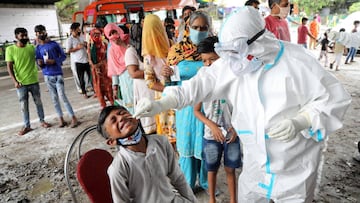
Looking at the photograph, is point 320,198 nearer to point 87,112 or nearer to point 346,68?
point 87,112

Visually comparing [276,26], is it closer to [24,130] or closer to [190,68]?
[190,68]

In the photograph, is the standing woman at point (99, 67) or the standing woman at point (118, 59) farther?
the standing woman at point (99, 67)

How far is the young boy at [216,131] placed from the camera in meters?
1.83


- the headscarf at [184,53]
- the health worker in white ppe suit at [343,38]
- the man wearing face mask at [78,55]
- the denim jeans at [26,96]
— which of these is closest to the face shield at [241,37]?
the headscarf at [184,53]

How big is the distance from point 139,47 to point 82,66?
3191mm

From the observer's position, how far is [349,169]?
2.76 meters

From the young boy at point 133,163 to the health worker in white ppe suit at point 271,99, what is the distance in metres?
0.22

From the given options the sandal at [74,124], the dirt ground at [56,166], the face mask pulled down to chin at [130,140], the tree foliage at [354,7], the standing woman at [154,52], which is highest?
the tree foliage at [354,7]

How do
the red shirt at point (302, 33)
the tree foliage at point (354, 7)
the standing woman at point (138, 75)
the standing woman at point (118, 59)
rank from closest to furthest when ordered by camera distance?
the standing woman at point (138, 75) → the standing woman at point (118, 59) → the red shirt at point (302, 33) → the tree foliage at point (354, 7)

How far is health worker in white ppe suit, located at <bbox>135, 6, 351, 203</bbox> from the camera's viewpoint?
120cm

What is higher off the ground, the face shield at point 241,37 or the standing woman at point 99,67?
the face shield at point 241,37

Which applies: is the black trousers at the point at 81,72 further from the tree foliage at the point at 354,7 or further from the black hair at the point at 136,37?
the tree foliage at the point at 354,7

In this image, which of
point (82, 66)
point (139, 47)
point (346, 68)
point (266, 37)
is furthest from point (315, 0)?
point (266, 37)

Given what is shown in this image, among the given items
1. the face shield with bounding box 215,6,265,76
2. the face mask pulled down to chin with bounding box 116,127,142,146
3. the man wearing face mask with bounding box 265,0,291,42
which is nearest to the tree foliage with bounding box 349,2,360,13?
the man wearing face mask with bounding box 265,0,291,42
